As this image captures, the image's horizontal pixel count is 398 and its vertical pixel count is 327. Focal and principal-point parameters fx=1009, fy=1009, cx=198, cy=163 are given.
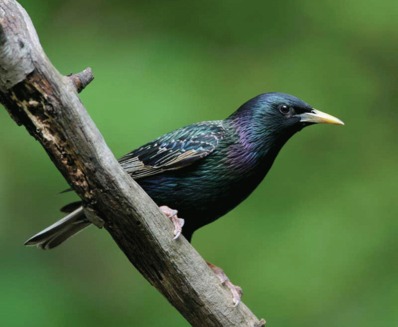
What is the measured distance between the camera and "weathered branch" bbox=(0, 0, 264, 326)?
2.94 m

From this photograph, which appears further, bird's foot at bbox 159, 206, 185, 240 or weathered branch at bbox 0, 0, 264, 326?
bird's foot at bbox 159, 206, 185, 240

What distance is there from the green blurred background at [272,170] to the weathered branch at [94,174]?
1.49m

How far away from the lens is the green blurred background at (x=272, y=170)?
5051 mm

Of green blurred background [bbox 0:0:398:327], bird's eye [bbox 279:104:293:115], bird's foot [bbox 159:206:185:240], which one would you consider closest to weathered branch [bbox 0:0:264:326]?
bird's foot [bbox 159:206:185:240]

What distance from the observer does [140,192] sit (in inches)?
127

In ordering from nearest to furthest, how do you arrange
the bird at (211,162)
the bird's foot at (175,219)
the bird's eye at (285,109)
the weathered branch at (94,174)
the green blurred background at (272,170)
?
the weathered branch at (94,174) < the bird's foot at (175,219) < the bird at (211,162) < the bird's eye at (285,109) < the green blurred background at (272,170)

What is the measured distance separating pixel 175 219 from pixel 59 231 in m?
0.72

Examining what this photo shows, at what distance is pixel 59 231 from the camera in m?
4.02

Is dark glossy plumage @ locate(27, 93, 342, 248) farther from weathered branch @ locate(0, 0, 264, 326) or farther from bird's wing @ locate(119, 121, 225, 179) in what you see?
weathered branch @ locate(0, 0, 264, 326)

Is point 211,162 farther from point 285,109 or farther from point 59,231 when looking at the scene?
point 59,231

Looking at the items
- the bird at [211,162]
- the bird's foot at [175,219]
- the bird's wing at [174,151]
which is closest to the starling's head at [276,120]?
the bird at [211,162]

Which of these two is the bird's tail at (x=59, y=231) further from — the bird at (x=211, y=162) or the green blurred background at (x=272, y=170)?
the green blurred background at (x=272, y=170)

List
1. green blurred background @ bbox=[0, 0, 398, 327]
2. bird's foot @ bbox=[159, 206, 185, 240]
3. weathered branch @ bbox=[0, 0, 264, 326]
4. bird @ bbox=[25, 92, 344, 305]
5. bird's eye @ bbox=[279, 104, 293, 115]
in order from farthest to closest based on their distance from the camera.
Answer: green blurred background @ bbox=[0, 0, 398, 327], bird's eye @ bbox=[279, 104, 293, 115], bird @ bbox=[25, 92, 344, 305], bird's foot @ bbox=[159, 206, 185, 240], weathered branch @ bbox=[0, 0, 264, 326]

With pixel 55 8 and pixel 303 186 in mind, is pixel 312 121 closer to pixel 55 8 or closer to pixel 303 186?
pixel 303 186
